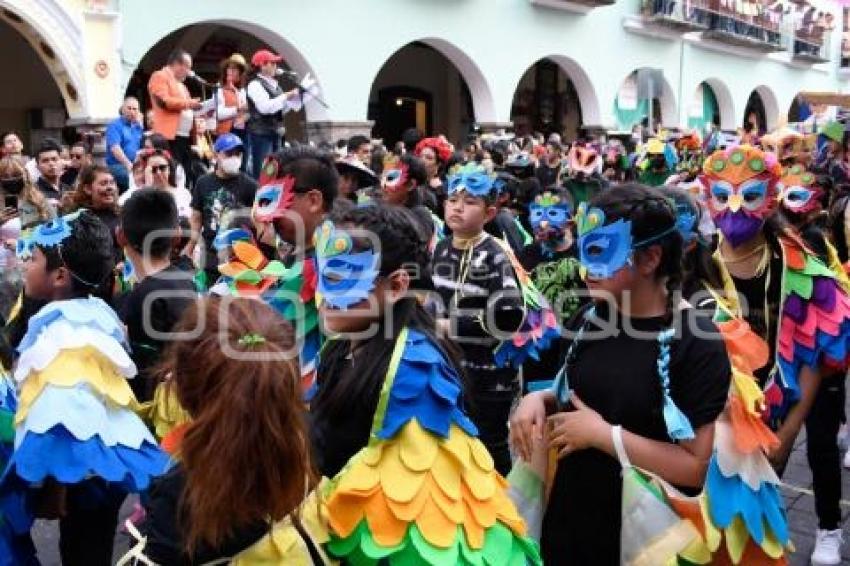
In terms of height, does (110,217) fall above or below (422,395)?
above

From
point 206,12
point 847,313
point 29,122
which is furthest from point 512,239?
point 29,122

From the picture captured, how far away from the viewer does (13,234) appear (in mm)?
5816

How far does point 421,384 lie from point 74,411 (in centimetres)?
134

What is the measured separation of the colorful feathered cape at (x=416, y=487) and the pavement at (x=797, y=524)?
7.74ft

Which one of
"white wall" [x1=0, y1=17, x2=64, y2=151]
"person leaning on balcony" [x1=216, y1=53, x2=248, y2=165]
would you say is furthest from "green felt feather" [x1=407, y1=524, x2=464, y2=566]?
"white wall" [x1=0, y1=17, x2=64, y2=151]

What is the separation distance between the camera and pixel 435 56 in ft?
71.3

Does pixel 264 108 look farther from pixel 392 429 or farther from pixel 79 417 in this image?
pixel 392 429

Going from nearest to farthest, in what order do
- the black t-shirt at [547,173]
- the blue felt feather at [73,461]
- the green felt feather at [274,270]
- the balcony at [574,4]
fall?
the blue felt feather at [73,461] < the green felt feather at [274,270] < the black t-shirt at [547,173] < the balcony at [574,4]

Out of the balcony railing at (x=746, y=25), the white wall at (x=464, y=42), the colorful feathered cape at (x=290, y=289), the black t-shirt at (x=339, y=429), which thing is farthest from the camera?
the balcony railing at (x=746, y=25)

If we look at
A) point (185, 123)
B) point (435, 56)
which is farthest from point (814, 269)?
point (435, 56)

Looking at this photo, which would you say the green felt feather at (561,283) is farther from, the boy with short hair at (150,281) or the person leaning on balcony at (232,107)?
the person leaning on balcony at (232,107)

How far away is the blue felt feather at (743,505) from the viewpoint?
241 cm

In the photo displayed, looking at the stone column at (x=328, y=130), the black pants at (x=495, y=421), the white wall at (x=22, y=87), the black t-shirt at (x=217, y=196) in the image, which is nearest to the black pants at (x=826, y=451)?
the black pants at (x=495, y=421)

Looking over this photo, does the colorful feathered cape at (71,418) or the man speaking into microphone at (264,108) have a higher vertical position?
the man speaking into microphone at (264,108)
